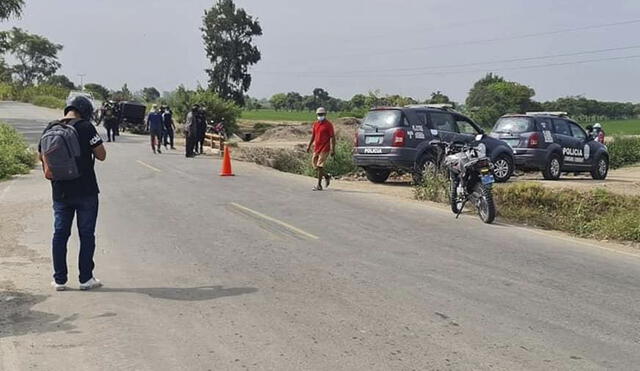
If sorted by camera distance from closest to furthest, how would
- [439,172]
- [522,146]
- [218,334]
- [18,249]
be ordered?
[218,334] < [18,249] < [439,172] < [522,146]

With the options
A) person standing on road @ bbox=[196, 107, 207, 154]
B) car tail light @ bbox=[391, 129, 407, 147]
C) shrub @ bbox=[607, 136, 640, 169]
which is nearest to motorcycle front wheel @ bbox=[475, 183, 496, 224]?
car tail light @ bbox=[391, 129, 407, 147]

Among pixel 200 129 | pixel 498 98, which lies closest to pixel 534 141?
pixel 200 129

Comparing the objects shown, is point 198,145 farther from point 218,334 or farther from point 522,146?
point 218,334

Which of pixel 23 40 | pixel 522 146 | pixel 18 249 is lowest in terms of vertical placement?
pixel 18 249

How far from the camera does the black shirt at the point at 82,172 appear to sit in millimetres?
6582

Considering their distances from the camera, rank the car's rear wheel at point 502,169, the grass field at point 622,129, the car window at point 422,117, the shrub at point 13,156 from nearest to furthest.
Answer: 1. the car window at point 422,117
2. the car's rear wheel at point 502,169
3. the shrub at point 13,156
4. the grass field at point 622,129

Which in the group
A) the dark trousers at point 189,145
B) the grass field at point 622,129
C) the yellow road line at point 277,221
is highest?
the grass field at point 622,129

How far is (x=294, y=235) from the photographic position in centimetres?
973

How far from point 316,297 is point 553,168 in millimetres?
13900

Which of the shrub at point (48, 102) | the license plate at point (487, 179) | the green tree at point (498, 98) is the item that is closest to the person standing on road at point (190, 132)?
the license plate at point (487, 179)

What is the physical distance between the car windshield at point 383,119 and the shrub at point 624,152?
19.2 meters

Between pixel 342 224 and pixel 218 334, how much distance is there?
5515mm

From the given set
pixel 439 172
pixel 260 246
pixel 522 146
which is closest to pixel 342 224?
pixel 260 246

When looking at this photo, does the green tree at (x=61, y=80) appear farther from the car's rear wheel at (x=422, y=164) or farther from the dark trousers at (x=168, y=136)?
the car's rear wheel at (x=422, y=164)
